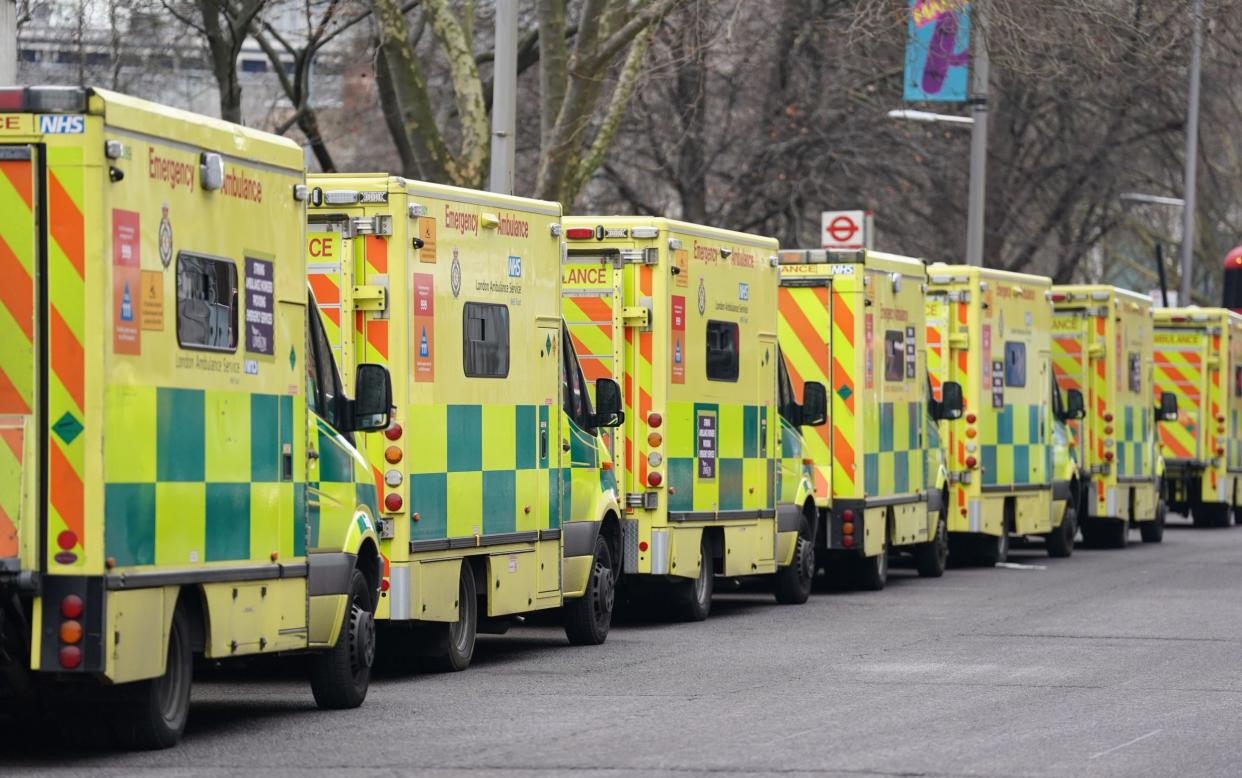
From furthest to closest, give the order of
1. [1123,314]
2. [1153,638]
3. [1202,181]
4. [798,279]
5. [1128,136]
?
[1202,181], [1128,136], [1123,314], [798,279], [1153,638]

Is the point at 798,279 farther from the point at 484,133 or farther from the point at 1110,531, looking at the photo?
the point at 1110,531

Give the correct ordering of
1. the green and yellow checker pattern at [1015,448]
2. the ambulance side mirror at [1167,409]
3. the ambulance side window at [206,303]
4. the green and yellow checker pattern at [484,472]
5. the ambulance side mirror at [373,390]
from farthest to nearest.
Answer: the ambulance side mirror at [1167,409] < the green and yellow checker pattern at [1015,448] < the green and yellow checker pattern at [484,472] < the ambulance side mirror at [373,390] < the ambulance side window at [206,303]

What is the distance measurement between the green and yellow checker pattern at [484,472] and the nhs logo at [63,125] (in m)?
4.44

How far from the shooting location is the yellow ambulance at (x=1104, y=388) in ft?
92.4

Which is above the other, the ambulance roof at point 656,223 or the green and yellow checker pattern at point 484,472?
the ambulance roof at point 656,223

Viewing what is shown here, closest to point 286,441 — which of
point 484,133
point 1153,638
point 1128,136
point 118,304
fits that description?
point 118,304

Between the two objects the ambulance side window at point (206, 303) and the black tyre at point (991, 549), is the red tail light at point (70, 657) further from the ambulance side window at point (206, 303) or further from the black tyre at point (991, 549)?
the black tyre at point (991, 549)

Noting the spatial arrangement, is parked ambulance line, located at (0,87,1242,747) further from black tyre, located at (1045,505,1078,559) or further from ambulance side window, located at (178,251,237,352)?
black tyre, located at (1045,505,1078,559)

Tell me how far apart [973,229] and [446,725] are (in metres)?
19.2

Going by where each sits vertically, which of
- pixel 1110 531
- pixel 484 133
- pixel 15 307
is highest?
pixel 484 133

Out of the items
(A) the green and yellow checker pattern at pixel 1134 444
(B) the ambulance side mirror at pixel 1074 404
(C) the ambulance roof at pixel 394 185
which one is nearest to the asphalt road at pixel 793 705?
(C) the ambulance roof at pixel 394 185

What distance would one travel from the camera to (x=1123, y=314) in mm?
28609

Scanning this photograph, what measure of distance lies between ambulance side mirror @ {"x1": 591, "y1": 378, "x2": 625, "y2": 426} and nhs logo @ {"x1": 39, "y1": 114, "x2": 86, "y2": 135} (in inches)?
268

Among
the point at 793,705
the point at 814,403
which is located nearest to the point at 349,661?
the point at 793,705
